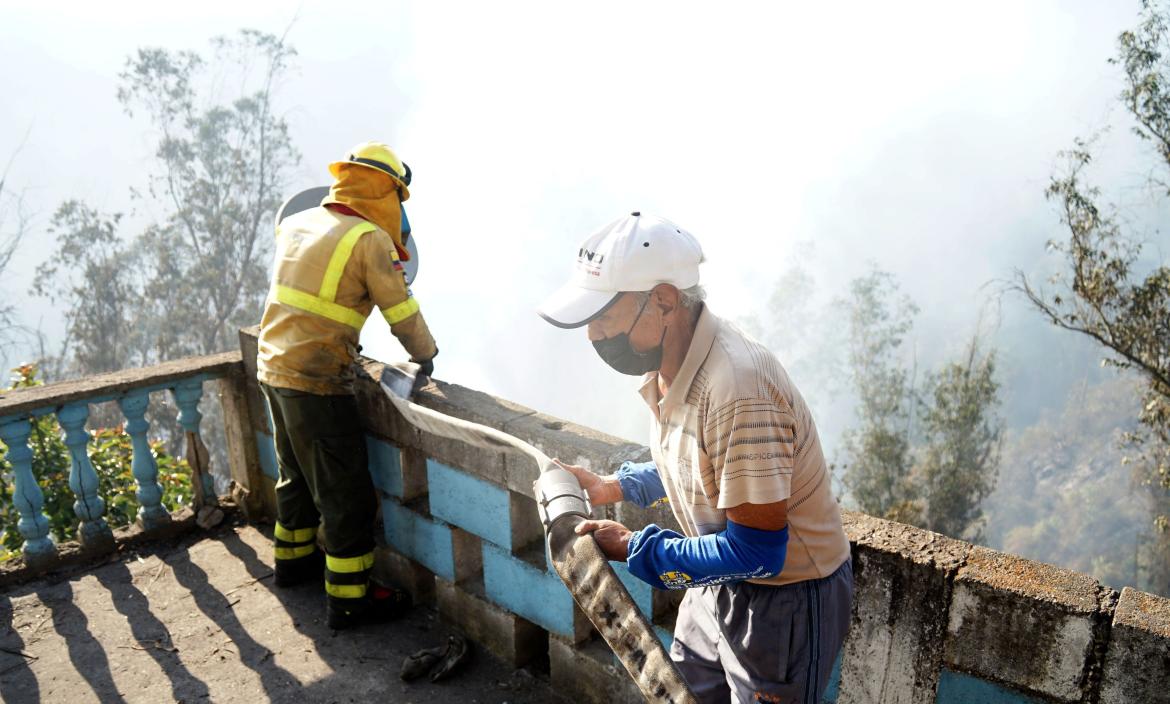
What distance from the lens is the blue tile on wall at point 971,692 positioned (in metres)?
2.13

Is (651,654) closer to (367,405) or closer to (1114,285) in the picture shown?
(367,405)

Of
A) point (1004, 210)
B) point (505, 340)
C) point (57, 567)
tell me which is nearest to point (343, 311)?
point (57, 567)

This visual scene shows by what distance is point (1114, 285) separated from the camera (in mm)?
17125

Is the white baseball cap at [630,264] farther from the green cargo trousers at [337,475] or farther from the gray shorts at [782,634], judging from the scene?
the green cargo trousers at [337,475]

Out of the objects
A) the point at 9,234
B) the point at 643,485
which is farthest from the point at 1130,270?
the point at 9,234

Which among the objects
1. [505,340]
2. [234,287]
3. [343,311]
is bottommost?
[505,340]

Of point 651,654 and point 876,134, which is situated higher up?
point 876,134

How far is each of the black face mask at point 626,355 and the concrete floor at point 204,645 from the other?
5.85ft

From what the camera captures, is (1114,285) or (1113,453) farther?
(1113,453)

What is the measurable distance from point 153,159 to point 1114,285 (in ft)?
108

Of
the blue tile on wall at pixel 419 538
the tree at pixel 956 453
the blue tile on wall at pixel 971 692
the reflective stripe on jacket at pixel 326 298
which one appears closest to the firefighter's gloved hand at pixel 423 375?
the reflective stripe on jacket at pixel 326 298

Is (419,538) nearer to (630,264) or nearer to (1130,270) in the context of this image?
(630,264)

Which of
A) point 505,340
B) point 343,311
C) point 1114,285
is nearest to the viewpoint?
point 343,311

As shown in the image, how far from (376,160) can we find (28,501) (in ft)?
8.35
